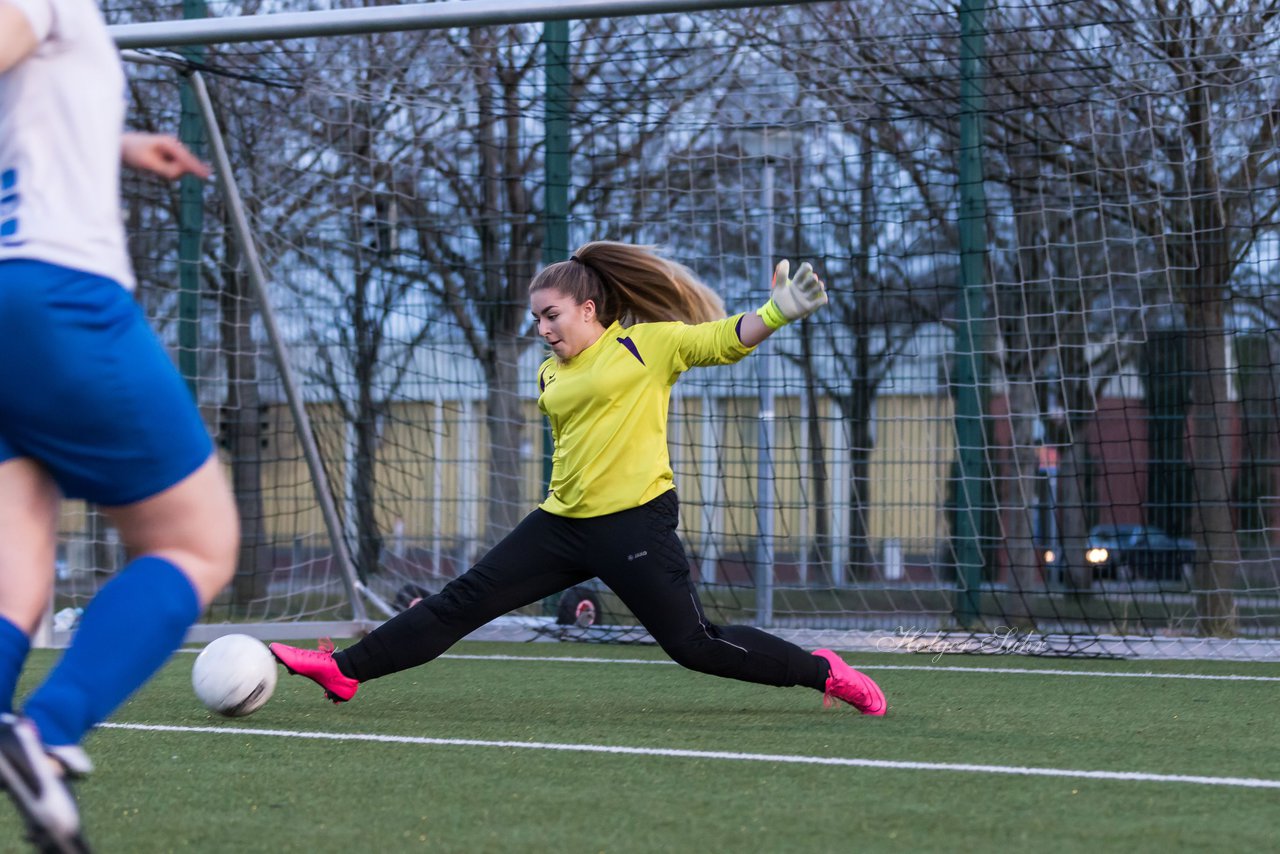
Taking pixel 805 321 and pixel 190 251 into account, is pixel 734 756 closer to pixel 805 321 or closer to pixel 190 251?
pixel 190 251

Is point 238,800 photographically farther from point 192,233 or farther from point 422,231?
point 422,231

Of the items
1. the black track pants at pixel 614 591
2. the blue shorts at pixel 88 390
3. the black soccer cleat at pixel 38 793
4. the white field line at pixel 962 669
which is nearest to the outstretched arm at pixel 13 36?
the blue shorts at pixel 88 390

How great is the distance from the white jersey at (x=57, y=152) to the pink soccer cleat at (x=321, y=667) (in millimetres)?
2685

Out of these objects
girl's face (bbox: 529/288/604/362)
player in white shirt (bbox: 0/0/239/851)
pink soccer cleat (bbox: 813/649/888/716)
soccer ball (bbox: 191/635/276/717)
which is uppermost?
girl's face (bbox: 529/288/604/362)

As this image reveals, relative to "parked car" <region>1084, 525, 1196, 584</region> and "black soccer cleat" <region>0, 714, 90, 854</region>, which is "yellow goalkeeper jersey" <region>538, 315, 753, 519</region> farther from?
"parked car" <region>1084, 525, 1196, 584</region>

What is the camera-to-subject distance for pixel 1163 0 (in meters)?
10.1

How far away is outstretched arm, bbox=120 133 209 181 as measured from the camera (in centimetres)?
300

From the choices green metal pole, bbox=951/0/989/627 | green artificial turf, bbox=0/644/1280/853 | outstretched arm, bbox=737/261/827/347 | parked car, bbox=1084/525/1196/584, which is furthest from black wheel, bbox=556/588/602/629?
outstretched arm, bbox=737/261/827/347

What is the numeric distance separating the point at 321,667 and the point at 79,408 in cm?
284

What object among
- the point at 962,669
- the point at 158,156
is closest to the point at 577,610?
the point at 962,669

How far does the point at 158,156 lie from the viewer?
9.86ft

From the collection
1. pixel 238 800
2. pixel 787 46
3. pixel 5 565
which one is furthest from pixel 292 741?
pixel 787 46

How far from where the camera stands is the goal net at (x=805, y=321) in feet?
32.1

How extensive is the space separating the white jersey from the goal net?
6207 mm
